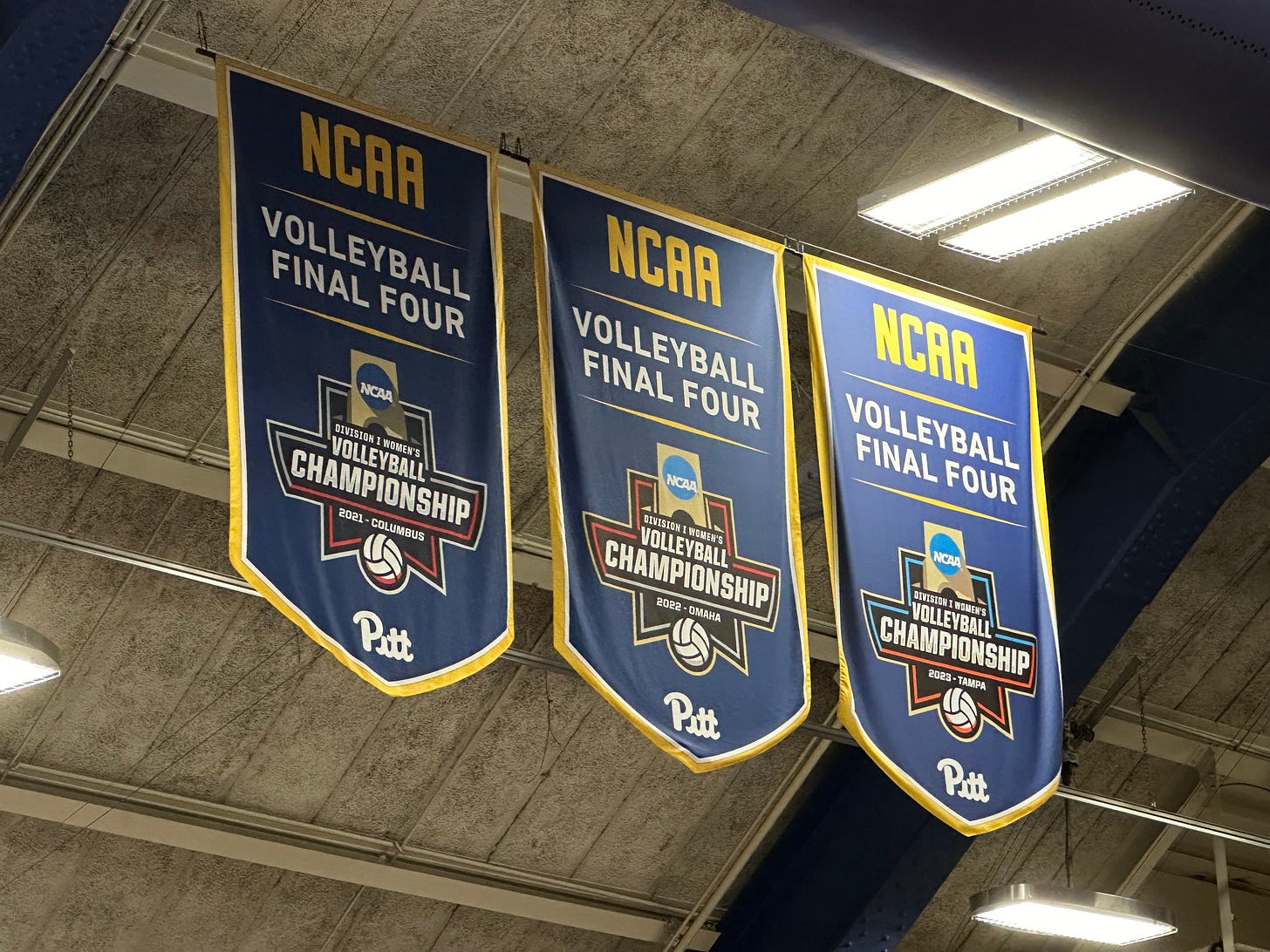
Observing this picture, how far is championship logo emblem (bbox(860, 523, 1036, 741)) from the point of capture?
787 centimetres

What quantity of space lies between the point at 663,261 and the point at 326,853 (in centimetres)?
524

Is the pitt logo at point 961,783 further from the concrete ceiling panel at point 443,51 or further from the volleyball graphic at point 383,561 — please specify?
the concrete ceiling panel at point 443,51

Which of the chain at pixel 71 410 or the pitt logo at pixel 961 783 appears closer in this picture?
the pitt logo at pixel 961 783

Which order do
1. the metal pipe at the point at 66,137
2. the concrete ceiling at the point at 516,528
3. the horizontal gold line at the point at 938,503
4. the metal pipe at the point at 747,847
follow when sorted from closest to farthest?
the horizontal gold line at the point at 938,503 → the metal pipe at the point at 66,137 → the concrete ceiling at the point at 516,528 → the metal pipe at the point at 747,847

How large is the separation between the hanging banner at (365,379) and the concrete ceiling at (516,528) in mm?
1665

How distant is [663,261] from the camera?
26.7ft

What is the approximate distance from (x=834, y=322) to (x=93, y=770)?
538cm

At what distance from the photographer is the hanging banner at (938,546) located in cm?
775

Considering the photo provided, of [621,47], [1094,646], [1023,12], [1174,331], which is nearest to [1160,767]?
[1094,646]

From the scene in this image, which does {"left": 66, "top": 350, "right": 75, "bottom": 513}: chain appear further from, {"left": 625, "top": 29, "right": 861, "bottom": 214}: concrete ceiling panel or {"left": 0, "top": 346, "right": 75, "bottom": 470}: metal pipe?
{"left": 625, "top": 29, "right": 861, "bottom": 214}: concrete ceiling panel

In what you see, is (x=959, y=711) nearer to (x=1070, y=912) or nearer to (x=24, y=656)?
(x=24, y=656)

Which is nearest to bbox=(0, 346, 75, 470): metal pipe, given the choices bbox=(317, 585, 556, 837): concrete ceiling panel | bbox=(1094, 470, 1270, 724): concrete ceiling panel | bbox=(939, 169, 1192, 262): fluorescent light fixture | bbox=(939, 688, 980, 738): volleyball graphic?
bbox=(317, 585, 556, 837): concrete ceiling panel

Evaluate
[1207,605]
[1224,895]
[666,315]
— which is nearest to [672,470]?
[666,315]

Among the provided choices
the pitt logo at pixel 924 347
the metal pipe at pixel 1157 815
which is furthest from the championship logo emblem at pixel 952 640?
the metal pipe at pixel 1157 815
